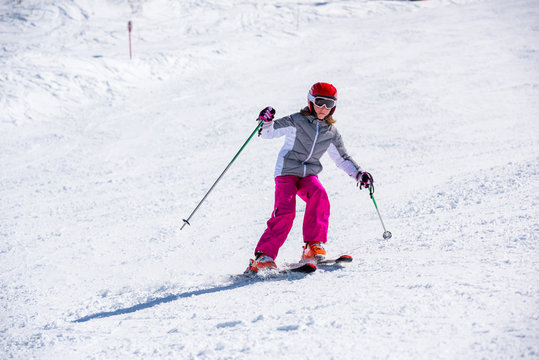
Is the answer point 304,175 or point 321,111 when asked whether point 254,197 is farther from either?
point 321,111

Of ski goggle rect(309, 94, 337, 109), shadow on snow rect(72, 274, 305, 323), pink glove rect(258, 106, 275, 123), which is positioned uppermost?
ski goggle rect(309, 94, 337, 109)

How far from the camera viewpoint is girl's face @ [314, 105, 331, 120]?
3.73 meters

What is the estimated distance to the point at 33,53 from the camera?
12.8m

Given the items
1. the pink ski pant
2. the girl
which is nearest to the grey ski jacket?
the girl

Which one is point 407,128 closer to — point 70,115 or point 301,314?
point 301,314

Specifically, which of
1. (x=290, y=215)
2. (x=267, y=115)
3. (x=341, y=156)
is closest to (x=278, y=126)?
(x=267, y=115)

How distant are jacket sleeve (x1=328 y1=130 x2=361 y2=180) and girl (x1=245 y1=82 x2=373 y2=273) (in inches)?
0.7

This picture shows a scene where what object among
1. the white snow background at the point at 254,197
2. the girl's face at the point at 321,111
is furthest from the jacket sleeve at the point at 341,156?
the white snow background at the point at 254,197

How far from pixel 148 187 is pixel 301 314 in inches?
173

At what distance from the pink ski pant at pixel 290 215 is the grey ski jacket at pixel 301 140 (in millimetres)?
108

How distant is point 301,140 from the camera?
379cm

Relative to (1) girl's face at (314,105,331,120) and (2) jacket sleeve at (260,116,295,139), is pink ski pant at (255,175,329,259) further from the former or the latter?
(1) girl's face at (314,105,331,120)

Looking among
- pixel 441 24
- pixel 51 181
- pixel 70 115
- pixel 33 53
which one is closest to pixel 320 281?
pixel 51 181

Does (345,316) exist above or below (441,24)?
below
